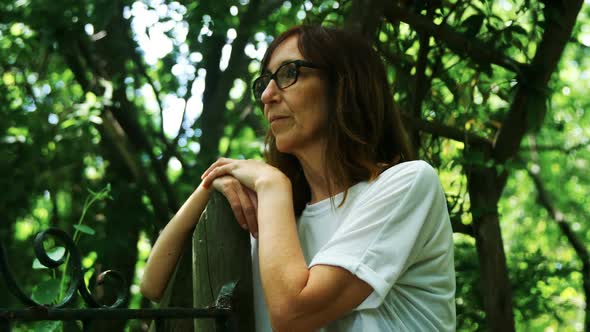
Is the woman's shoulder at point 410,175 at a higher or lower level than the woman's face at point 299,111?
lower

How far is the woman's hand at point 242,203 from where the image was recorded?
1767 mm

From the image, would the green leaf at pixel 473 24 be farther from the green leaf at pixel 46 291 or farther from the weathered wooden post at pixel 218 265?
the green leaf at pixel 46 291

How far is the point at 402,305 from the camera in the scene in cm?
166

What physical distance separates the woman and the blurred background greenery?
54 centimetres

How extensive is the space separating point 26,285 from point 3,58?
1.58 meters

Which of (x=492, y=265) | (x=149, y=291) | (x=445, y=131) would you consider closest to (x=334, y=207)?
(x=149, y=291)

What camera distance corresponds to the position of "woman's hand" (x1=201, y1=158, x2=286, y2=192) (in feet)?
5.84

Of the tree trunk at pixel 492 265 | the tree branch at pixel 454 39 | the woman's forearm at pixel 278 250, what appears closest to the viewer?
the woman's forearm at pixel 278 250

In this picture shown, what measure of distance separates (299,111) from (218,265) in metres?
0.49

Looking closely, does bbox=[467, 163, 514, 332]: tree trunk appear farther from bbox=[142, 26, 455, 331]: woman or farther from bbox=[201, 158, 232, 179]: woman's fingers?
bbox=[201, 158, 232, 179]: woman's fingers

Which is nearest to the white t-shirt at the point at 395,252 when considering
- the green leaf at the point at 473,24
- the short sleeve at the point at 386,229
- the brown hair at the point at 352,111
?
the short sleeve at the point at 386,229

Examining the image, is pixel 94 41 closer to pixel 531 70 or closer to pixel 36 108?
pixel 36 108

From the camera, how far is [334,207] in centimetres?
187

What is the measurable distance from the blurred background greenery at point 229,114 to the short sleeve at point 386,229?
0.86 m
